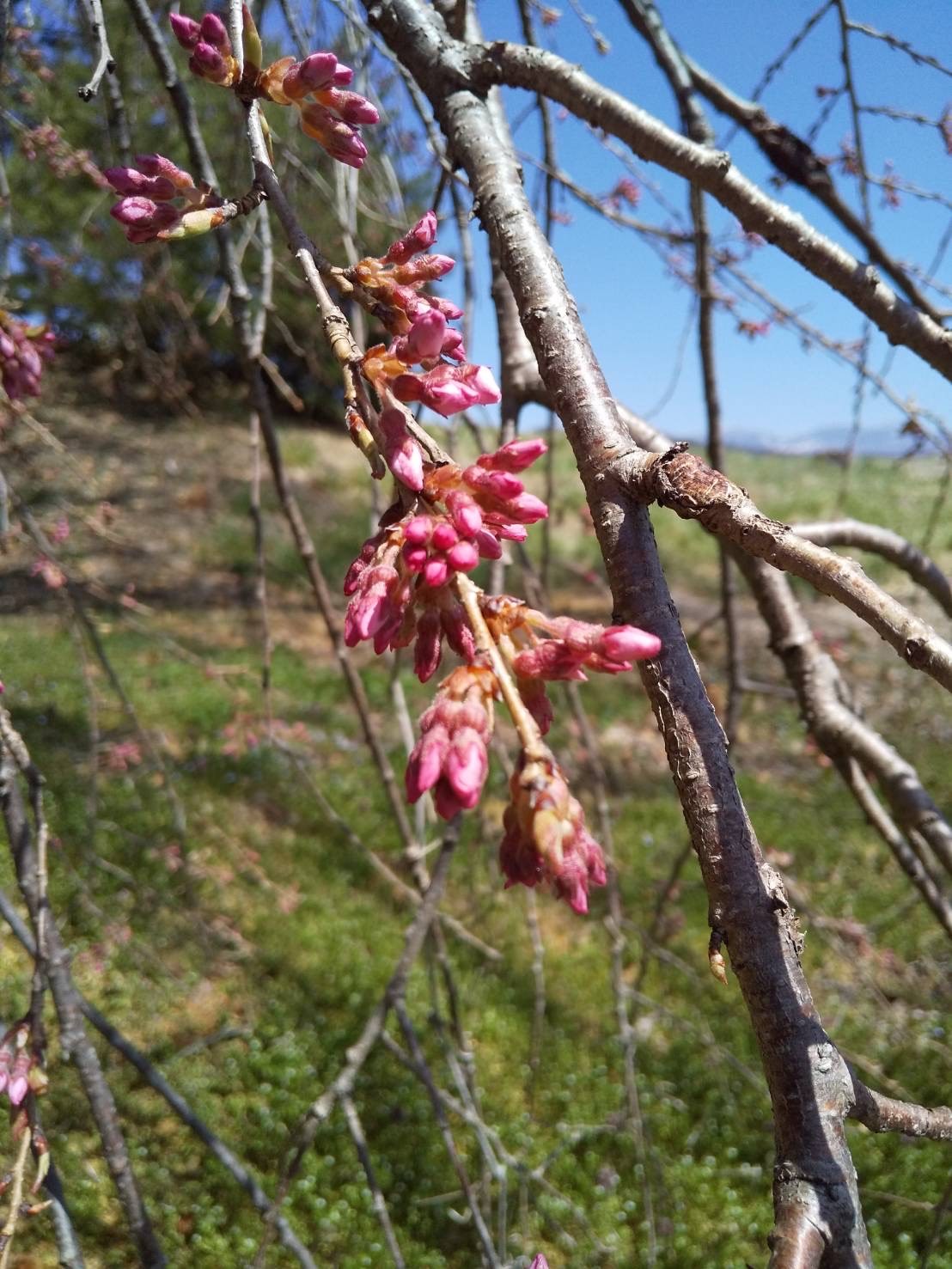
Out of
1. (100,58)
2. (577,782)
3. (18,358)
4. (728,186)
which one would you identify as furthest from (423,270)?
(577,782)

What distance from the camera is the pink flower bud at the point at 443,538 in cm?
56

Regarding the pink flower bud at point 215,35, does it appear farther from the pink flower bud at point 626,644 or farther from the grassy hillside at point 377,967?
the grassy hillside at point 377,967

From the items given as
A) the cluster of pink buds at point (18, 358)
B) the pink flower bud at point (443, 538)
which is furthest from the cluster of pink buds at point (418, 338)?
the cluster of pink buds at point (18, 358)

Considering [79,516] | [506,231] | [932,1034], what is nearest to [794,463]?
[932,1034]

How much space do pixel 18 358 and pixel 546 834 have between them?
4.28ft

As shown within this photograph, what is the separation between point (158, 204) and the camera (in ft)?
2.44

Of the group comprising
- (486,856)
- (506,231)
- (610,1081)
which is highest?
(506,231)

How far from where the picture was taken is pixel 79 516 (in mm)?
2477

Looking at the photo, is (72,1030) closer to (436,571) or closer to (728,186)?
(436,571)

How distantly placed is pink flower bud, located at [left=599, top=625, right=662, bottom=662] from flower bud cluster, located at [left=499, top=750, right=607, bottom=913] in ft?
0.26

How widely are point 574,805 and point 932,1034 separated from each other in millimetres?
4181

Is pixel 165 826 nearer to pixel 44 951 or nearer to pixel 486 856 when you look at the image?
pixel 486 856

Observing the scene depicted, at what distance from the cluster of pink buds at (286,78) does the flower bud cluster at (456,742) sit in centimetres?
55

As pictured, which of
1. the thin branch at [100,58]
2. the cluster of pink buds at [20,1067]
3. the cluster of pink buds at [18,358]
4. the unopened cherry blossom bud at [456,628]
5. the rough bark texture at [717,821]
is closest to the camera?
the rough bark texture at [717,821]
